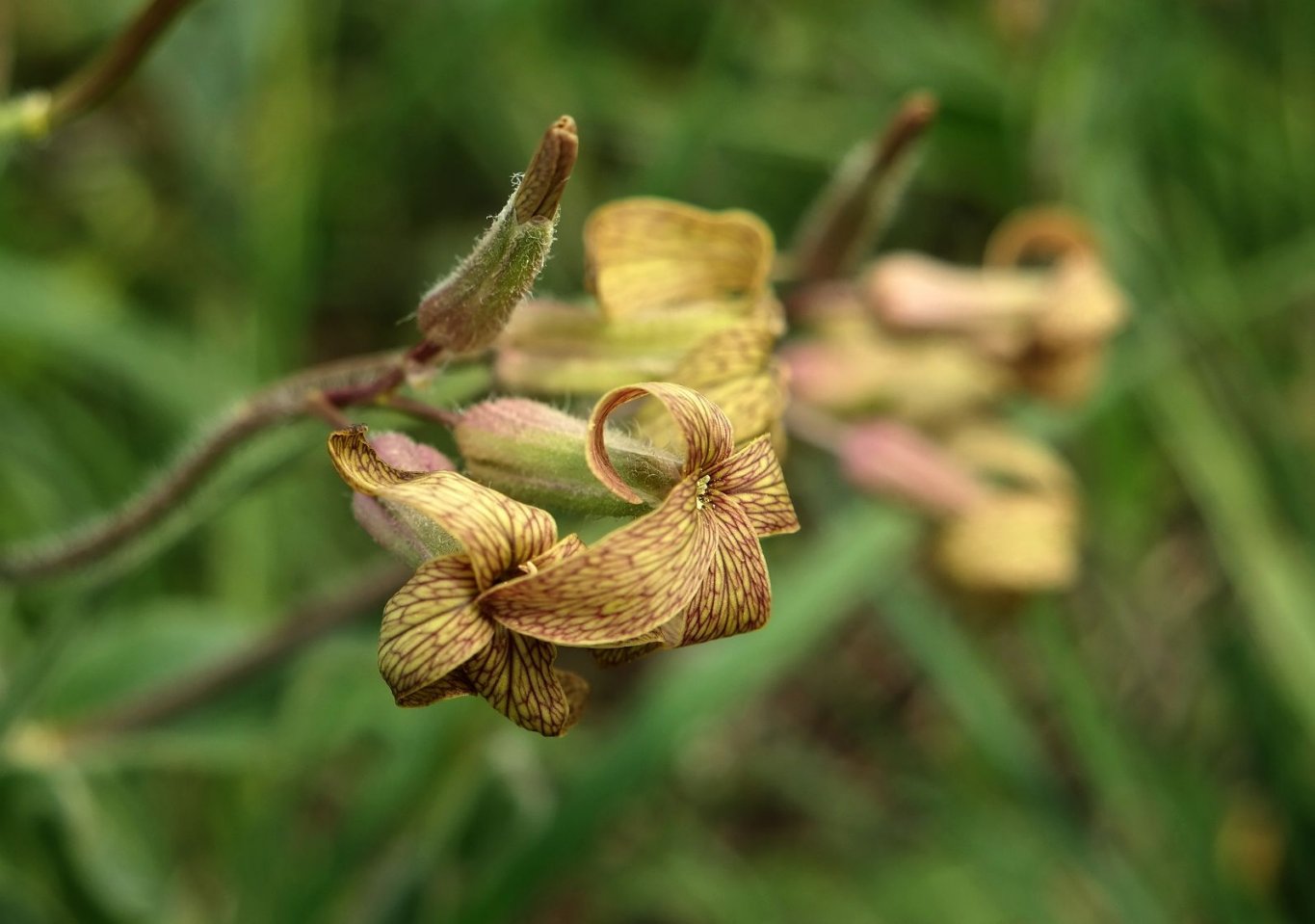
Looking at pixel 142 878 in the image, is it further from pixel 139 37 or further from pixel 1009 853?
pixel 1009 853

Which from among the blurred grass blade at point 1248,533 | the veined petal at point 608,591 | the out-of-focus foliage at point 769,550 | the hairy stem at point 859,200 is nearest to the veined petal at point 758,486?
the veined petal at point 608,591

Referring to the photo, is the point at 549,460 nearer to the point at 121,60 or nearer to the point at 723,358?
the point at 723,358

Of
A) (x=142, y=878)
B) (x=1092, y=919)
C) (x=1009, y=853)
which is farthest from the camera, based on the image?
(x=1092, y=919)

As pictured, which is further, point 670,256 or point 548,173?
point 670,256

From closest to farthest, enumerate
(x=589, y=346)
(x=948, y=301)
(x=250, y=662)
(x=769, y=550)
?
(x=589, y=346) < (x=250, y=662) < (x=948, y=301) < (x=769, y=550)

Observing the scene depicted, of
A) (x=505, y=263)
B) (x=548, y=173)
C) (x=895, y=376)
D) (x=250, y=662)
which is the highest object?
(x=548, y=173)

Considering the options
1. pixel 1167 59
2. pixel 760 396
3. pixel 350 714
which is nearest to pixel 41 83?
pixel 350 714

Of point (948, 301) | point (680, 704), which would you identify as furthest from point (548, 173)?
point (680, 704)

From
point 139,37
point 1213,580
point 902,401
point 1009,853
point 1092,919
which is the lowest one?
point 1092,919
